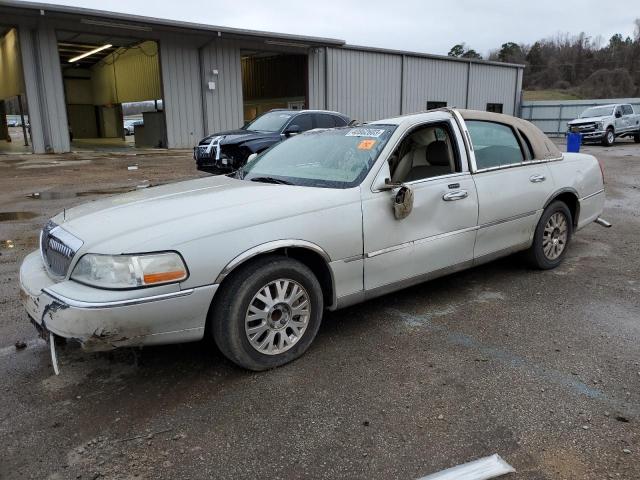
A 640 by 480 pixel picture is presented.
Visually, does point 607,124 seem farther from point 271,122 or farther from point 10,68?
point 10,68

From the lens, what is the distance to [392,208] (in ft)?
12.0

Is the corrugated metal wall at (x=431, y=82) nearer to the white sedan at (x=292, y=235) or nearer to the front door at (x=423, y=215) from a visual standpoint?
the white sedan at (x=292, y=235)

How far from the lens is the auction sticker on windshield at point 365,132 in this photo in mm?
4022

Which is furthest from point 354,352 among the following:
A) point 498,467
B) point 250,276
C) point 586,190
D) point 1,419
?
point 586,190

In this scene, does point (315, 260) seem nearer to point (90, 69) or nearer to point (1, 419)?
point (1, 419)

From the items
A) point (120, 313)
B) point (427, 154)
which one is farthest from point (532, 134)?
point (120, 313)

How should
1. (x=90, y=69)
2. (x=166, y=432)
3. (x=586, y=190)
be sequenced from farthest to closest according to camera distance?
1. (x=90, y=69)
2. (x=586, y=190)
3. (x=166, y=432)

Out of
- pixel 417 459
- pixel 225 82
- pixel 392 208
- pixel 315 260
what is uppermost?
pixel 225 82

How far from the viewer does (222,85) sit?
2284cm

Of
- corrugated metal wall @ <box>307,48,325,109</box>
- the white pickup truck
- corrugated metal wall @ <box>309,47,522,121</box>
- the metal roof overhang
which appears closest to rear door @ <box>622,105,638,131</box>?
the white pickup truck

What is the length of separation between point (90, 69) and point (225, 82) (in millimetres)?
18033

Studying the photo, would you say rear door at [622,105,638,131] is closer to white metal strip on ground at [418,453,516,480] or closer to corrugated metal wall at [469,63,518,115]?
corrugated metal wall at [469,63,518,115]

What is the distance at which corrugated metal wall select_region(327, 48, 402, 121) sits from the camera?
83.5 ft

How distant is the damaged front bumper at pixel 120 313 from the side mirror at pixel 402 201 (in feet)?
4.64
